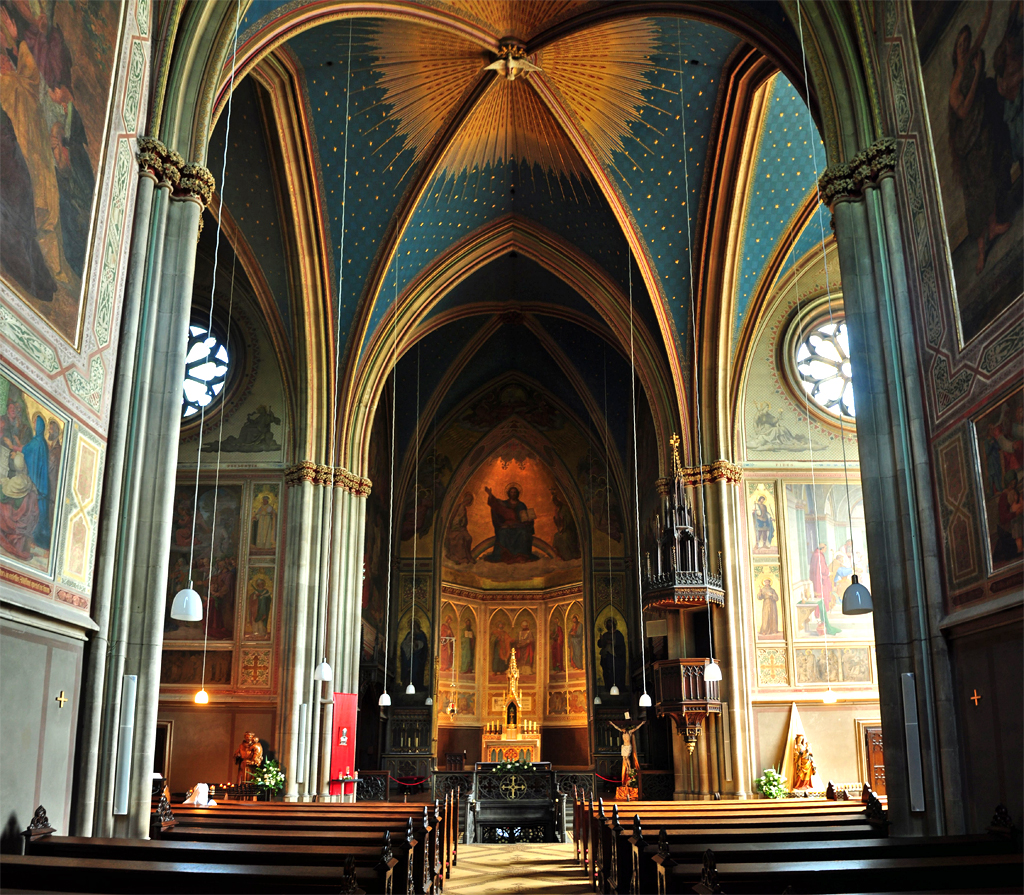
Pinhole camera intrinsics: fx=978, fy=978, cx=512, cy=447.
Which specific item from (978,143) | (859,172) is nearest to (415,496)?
(859,172)

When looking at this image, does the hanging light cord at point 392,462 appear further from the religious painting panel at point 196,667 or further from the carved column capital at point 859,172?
the carved column capital at point 859,172

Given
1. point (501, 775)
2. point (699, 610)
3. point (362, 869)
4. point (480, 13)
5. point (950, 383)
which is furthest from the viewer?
point (501, 775)

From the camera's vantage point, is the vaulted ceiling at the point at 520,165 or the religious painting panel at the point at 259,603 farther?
the religious painting panel at the point at 259,603

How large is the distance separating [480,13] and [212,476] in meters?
11.3

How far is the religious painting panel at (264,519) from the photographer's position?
21375 mm

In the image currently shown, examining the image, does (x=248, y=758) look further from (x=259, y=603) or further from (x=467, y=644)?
(x=467, y=644)

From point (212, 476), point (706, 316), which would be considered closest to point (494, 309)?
point (706, 316)

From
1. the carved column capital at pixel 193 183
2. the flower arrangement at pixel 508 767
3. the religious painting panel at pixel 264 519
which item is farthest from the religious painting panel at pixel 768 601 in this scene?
the carved column capital at pixel 193 183

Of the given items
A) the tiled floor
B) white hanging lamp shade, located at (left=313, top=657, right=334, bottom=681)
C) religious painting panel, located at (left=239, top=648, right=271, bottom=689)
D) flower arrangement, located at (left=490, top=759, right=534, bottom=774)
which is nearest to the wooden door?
the tiled floor

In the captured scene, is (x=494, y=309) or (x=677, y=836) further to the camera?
(x=494, y=309)

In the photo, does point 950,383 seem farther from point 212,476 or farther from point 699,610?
point 212,476

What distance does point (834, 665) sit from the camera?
20844 millimetres

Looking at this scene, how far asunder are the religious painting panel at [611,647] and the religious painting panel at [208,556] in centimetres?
1436

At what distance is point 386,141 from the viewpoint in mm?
19891
